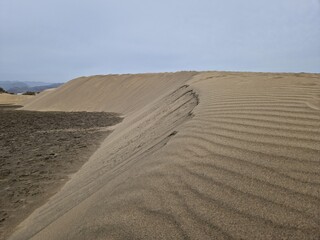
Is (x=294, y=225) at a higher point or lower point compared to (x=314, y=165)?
lower

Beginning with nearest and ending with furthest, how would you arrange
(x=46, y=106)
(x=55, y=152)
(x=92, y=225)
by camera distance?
(x=92, y=225)
(x=55, y=152)
(x=46, y=106)

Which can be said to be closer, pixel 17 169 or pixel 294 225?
pixel 294 225

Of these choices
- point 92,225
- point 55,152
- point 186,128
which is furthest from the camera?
point 55,152

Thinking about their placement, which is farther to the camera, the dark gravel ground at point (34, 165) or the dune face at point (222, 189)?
the dark gravel ground at point (34, 165)

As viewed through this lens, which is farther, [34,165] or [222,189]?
[34,165]

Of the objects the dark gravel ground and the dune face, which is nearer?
the dune face

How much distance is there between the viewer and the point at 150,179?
224 cm

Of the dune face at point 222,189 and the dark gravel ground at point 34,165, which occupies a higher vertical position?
the dune face at point 222,189

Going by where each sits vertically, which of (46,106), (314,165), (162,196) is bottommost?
(46,106)

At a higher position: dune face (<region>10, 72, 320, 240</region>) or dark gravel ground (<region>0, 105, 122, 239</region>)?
dune face (<region>10, 72, 320, 240</region>)

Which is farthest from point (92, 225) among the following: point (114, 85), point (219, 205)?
point (114, 85)

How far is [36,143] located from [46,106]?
1980 cm

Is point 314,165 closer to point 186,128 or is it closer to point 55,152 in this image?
point 186,128

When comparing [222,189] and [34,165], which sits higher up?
[222,189]
